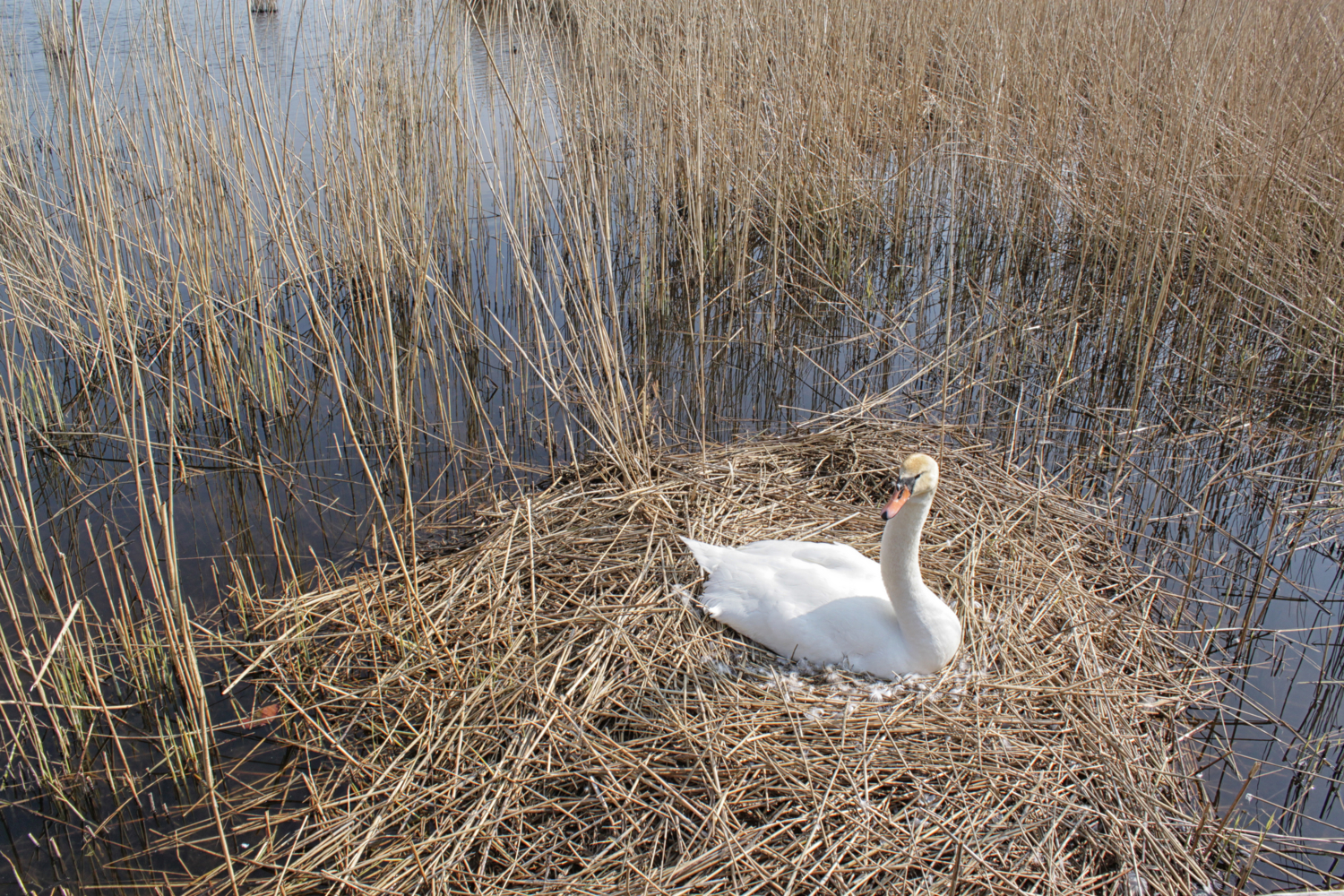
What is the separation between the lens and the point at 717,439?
16.3ft

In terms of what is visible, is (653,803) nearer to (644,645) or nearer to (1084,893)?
(644,645)

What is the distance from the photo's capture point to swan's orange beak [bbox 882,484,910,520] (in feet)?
8.14

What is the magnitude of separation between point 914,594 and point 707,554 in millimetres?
830

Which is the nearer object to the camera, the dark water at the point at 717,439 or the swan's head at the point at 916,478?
the swan's head at the point at 916,478

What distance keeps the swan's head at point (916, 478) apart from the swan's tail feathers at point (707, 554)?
78 centimetres

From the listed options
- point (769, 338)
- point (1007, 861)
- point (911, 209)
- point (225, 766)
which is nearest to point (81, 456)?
point (225, 766)

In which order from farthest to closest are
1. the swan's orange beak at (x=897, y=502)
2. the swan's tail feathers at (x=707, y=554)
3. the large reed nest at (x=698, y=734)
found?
1. the swan's tail feathers at (x=707, y=554)
2. the swan's orange beak at (x=897, y=502)
3. the large reed nest at (x=698, y=734)

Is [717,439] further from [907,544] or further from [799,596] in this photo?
[907,544]

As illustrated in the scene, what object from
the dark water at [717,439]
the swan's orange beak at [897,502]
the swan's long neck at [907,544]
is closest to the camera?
the swan's orange beak at [897,502]

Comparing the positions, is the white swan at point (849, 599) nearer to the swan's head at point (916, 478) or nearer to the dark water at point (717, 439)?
the swan's head at point (916, 478)

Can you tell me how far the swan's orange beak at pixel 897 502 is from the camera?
2482mm

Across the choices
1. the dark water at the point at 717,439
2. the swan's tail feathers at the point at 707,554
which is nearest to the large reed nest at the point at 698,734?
Result: the swan's tail feathers at the point at 707,554

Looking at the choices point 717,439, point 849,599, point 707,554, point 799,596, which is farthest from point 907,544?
point 717,439

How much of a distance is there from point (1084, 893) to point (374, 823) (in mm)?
1930
